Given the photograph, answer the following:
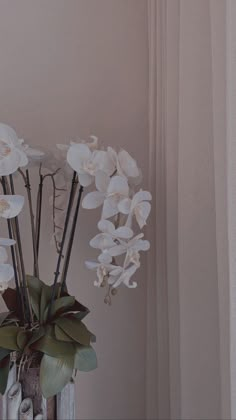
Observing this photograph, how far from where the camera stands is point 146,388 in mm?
1222

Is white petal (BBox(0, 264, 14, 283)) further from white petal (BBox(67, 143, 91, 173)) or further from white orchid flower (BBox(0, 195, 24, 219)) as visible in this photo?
white petal (BBox(67, 143, 91, 173))

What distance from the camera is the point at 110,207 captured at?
2.68 feet

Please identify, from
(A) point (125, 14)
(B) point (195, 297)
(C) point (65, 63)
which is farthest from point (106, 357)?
(A) point (125, 14)

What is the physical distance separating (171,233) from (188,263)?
101 millimetres

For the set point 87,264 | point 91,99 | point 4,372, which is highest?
point 91,99

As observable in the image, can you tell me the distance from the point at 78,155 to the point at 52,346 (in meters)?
0.37

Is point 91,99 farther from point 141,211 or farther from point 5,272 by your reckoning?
point 5,272

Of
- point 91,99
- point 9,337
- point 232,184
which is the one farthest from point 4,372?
point 91,99

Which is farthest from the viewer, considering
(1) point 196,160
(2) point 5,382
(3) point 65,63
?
(3) point 65,63

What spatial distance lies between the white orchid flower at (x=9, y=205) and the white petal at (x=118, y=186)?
0.17 m

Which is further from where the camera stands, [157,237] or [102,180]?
[157,237]

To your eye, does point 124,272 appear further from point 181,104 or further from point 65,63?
point 65,63

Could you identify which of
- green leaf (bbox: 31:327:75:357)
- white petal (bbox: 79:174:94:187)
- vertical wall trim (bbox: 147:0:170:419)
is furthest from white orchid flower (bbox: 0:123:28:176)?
vertical wall trim (bbox: 147:0:170:419)

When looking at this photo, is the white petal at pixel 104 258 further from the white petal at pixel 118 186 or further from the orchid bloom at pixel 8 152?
the orchid bloom at pixel 8 152
